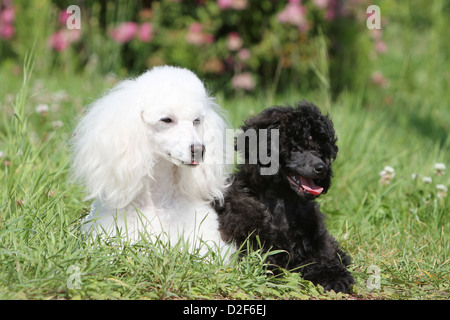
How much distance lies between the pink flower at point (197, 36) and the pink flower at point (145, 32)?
0.55 metres

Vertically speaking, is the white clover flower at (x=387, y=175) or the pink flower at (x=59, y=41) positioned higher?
the pink flower at (x=59, y=41)

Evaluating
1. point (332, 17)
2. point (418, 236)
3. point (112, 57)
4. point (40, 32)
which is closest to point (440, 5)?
point (332, 17)

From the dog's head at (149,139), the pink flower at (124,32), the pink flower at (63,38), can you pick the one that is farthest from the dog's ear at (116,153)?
the pink flower at (63,38)

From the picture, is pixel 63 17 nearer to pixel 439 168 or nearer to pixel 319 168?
pixel 439 168

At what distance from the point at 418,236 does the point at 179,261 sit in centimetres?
177

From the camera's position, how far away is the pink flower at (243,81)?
6551mm

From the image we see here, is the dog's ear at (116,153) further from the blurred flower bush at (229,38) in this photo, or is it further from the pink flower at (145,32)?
the pink flower at (145,32)

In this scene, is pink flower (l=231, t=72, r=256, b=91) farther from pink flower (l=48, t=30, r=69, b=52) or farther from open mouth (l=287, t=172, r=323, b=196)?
open mouth (l=287, t=172, r=323, b=196)

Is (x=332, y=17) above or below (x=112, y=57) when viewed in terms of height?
above

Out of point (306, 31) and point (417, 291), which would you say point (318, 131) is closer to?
point (417, 291)

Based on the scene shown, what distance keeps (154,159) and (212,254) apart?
1.97ft

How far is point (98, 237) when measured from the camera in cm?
270

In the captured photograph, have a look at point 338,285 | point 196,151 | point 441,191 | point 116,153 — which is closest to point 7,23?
point 116,153

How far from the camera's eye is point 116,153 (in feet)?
9.22
